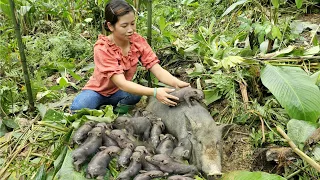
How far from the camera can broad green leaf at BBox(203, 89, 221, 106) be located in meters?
3.90

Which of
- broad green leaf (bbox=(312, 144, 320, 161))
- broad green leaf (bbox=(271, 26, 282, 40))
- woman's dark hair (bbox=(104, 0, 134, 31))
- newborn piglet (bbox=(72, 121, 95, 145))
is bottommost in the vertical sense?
newborn piglet (bbox=(72, 121, 95, 145))

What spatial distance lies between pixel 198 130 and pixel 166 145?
0.29 metres

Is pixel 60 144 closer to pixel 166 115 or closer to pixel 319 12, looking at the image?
pixel 166 115

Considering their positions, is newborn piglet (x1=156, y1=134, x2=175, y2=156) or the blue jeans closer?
newborn piglet (x1=156, y1=134, x2=175, y2=156)

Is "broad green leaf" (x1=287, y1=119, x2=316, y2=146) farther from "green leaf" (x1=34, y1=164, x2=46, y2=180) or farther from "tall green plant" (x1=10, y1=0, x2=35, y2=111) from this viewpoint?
"tall green plant" (x1=10, y1=0, x2=35, y2=111)

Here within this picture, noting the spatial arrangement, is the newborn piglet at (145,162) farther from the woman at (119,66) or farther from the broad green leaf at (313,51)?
the broad green leaf at (313,51)

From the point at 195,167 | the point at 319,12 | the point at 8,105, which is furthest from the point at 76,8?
the point at 195,167

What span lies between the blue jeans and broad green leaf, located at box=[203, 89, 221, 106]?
0.74 m

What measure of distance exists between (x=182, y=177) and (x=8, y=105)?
2302 millimetres

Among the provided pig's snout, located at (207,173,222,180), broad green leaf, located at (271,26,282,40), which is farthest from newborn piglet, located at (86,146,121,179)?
broad green leaf, located at (271,26,282,40)

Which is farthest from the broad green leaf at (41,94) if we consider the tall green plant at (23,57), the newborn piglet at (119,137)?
the newborn piglet at (119,137)

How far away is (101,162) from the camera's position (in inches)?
112

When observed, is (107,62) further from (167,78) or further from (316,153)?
(316,153)

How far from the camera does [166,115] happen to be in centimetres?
359
